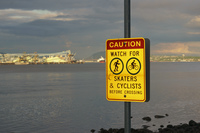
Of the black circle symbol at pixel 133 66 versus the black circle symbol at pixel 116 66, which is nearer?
the black circle symbol at pixel 133 66

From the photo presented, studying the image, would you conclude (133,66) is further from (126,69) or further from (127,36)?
(127,36)

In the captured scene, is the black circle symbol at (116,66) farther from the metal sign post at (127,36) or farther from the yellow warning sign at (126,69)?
the metal sign post at (127,36)

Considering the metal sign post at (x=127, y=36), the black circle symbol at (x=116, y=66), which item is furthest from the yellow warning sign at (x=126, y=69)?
the metal sign post at (x=127, y=36)

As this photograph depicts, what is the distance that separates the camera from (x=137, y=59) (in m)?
5.57

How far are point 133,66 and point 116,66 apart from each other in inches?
13.1

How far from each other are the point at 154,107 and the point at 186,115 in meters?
8.05

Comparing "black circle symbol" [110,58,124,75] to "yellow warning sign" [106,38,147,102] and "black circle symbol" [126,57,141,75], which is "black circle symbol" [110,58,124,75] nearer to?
"yellow warning sign" [106,38,147,102]

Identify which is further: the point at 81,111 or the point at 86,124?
the point at 81,111

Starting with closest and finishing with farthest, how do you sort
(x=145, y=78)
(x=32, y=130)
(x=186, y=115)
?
(x=145, y=78)
(x=32, y=130)
(x=186, y=115)

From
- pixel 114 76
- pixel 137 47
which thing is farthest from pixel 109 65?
pixel 137 47

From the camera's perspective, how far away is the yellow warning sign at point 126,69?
5.55 m

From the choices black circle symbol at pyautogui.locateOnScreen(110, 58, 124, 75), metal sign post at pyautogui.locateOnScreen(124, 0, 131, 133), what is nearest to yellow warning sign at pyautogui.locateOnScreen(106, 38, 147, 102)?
black circle symbol at pyautogui.locateOnScreen(110, 58, 124, 75)

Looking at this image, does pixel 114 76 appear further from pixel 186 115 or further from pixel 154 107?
pixel 154 107

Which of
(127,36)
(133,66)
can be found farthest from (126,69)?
(127,36)
